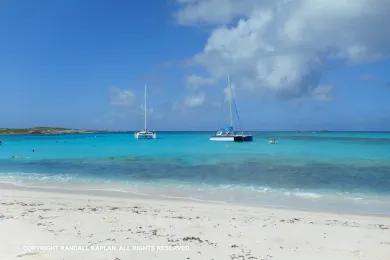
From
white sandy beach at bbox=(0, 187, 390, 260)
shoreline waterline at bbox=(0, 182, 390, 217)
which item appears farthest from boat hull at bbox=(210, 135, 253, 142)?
white sandy beach at bbox=(0, 187, 390, 260)

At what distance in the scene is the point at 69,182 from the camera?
25.9 meters

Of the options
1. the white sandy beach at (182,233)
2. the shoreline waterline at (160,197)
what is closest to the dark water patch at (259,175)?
the shoreline waterline at (160,197)

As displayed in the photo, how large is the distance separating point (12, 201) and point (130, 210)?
19.2 ft

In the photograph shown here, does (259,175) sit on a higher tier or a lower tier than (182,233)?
higher

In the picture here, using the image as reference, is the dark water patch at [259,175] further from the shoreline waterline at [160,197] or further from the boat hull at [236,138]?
the boat hull at [236,138]

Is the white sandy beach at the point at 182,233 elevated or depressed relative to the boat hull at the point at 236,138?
depressed

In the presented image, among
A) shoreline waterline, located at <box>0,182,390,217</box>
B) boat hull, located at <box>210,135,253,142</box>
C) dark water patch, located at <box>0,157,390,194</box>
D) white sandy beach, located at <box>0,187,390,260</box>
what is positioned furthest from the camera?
boat hull, located at <box>210,135,253,142</box>

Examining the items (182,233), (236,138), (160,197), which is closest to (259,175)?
(160,197)

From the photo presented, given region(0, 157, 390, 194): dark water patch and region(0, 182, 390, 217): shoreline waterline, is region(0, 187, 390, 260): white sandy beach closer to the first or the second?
region(0, 182, 390, 217): shoreline waterline

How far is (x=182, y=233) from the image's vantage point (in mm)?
11594

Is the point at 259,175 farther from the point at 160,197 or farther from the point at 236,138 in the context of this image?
the point at 236,138

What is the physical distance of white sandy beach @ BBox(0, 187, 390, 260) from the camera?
968cm

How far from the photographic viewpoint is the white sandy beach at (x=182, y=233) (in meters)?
9.68

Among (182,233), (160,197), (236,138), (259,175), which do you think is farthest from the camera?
(236,138)
